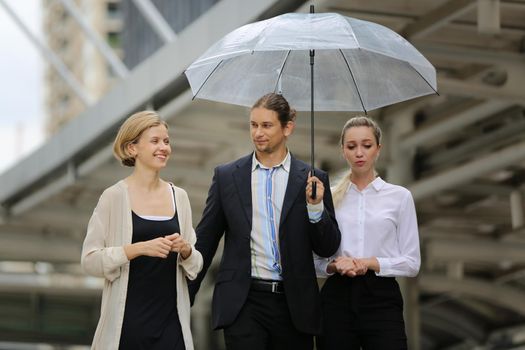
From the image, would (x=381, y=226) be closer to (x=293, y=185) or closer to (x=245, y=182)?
(x=293, y=185)

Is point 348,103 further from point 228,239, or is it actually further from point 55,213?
point 55,213

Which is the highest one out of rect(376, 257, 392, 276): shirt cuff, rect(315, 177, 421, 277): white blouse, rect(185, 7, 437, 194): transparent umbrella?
rect(185, 7, 437, 194): transparent umbrella

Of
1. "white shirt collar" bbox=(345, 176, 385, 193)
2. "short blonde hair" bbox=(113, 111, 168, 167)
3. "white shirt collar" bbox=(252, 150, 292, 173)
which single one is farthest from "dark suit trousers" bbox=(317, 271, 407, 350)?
"short blonde hair" bbox=(113, 111, 168, 167)

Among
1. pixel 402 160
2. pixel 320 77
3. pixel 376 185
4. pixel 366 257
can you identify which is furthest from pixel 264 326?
pixel 402 160

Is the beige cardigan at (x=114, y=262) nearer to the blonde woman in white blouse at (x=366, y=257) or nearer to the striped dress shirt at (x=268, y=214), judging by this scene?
the striped dress shirt at (x=268, y=214)

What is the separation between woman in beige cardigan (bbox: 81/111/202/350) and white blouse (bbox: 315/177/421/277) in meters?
0.81

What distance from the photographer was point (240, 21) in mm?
17859

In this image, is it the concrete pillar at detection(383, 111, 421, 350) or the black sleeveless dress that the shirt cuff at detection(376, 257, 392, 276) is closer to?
the black sleeveless dress

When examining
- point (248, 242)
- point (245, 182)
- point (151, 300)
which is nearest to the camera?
point (151, 300)

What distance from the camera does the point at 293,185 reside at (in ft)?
22.4

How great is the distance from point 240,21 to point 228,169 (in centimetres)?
1107

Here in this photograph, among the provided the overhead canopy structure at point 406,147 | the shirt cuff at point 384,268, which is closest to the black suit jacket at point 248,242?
the shirt cuff at point 384,268

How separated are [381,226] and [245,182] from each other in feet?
2.26

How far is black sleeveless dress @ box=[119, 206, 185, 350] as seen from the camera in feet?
20.9
